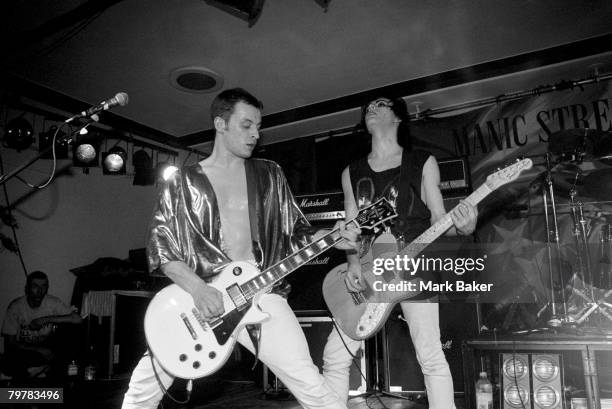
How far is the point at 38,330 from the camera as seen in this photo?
5.70 m

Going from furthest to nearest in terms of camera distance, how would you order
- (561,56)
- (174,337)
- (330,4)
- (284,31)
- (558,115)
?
(558,115)
(561,56)
(284,31)
(330,4)
(174,337)

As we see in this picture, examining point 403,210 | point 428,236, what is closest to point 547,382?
point 428,236

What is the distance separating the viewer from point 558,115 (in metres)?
5.68

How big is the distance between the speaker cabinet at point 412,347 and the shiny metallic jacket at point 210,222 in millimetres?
1956

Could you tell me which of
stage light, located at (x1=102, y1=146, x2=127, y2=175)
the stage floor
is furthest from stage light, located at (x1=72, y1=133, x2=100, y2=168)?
the stage floor

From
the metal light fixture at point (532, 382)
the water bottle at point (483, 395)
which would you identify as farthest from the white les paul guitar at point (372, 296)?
the metal light fixture at point (532, 382)

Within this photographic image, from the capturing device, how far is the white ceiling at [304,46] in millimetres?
4523

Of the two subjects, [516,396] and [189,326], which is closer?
[189,326]

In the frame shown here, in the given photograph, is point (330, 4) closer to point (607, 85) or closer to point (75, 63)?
point (75, 63)

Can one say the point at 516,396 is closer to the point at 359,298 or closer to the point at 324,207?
the point at 359,298


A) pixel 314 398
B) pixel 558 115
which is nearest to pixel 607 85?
pixel 558 115

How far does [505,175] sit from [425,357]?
4.52 ft

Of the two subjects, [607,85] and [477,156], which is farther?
[477,156]

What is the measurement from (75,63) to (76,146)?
48.6 inches
